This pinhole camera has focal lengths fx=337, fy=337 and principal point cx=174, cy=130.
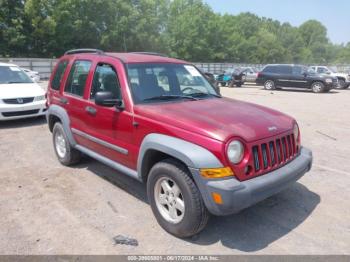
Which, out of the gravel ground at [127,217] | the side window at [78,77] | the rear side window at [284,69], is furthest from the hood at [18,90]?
the rear side window at [284,69]

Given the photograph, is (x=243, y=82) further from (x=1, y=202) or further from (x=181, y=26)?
(x=181, y=26)

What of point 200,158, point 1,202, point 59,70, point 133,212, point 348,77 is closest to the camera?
point 200,158

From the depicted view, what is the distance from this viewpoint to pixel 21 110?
862 centimetres

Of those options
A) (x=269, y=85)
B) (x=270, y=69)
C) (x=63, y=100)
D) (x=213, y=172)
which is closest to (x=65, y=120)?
(x=63, y=100)

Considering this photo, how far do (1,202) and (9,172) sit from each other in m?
1.19

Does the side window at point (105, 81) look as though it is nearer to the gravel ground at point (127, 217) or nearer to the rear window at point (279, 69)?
the gravel ground at point (127, 217)

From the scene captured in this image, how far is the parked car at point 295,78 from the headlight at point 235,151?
19.6m

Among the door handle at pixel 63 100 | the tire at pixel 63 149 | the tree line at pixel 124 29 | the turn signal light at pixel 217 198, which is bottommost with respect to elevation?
the tire at pixel 63 149

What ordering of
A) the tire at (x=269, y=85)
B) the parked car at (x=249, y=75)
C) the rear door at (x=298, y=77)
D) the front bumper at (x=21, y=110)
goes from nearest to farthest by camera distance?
the front bumper at (x=21, y=110), the rear door at (x=298, y=77), the tire at (x=269, y=85), the parked car at (x=249, y=75)

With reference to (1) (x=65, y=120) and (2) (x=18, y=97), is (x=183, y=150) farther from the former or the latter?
(2) (x=18, y=97)

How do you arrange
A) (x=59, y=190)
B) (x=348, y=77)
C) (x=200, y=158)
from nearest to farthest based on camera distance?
(x=200, y=158)
(x=59, y=190)
(x=348, y=77)

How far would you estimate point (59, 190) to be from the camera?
4754 mm

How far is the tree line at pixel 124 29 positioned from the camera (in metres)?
37.9

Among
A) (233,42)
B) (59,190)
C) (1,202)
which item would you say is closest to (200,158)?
(59,190)
